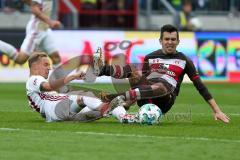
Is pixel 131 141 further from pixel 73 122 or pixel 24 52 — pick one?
pixel 24 52

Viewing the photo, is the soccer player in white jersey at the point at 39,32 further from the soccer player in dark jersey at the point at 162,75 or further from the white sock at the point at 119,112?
the white sock at the point at 119,112

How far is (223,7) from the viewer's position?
1206 inches

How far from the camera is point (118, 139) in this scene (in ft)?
30.4

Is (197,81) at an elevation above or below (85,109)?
above

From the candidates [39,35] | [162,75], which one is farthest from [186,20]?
[162,75]

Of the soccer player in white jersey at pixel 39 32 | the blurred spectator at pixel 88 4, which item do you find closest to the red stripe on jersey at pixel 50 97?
the soccer player in white jersey at pixel 39 32

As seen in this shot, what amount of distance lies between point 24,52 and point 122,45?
582 cm

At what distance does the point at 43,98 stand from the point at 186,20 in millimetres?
16994

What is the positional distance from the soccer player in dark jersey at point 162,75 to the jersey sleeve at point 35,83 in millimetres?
744

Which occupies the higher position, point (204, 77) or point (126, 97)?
point (126, 97)

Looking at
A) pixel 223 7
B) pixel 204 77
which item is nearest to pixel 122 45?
pixel 204 77

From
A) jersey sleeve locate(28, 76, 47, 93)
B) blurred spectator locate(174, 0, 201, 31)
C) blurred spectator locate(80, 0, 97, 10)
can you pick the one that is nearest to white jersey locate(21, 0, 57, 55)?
jersey sleeve locate(28, 76, 47, 93)

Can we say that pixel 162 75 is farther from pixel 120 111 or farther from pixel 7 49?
pixel 7 49

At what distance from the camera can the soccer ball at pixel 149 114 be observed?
1086 centimetres
